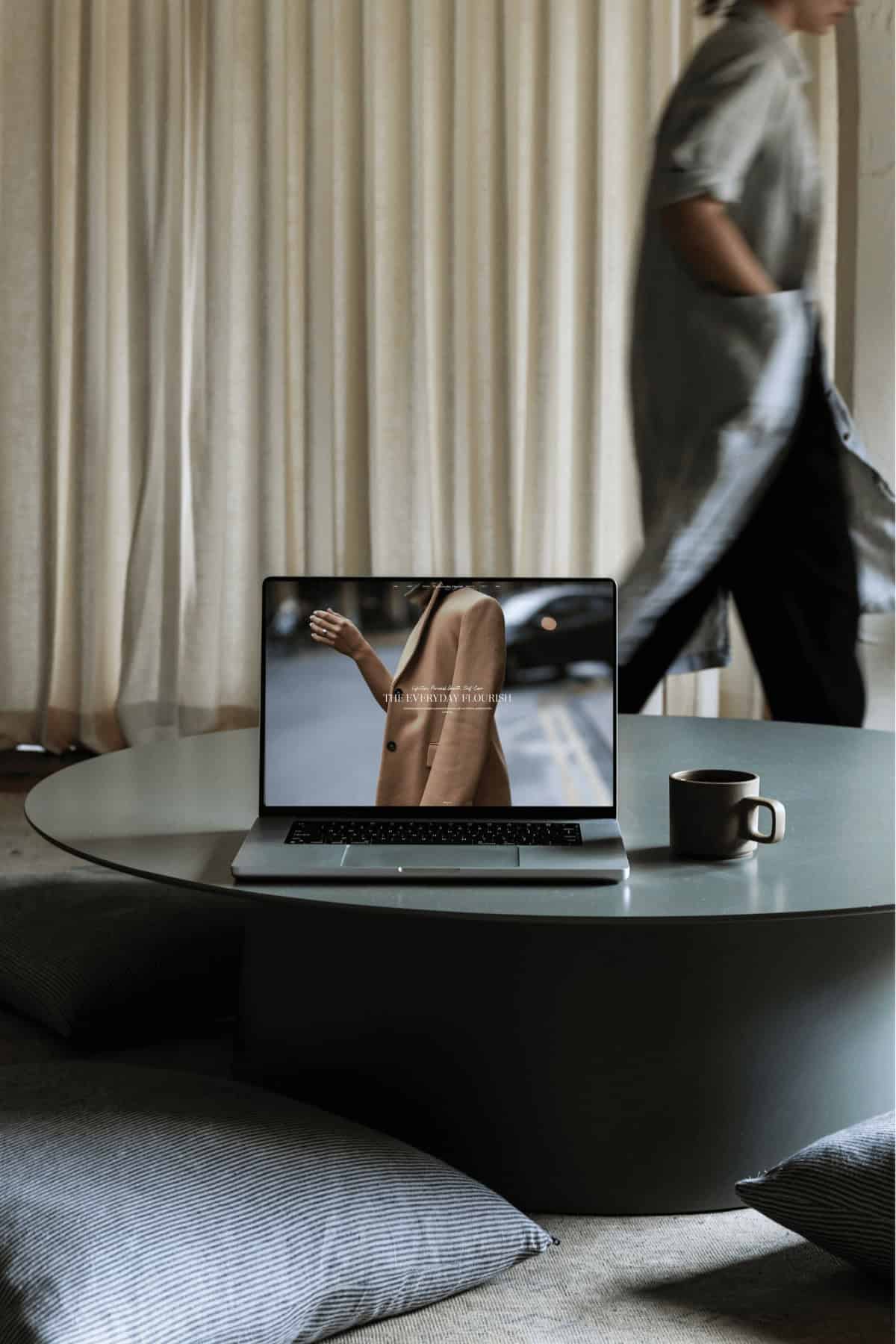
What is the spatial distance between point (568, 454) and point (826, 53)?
113 centimetres

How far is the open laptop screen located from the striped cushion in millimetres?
347

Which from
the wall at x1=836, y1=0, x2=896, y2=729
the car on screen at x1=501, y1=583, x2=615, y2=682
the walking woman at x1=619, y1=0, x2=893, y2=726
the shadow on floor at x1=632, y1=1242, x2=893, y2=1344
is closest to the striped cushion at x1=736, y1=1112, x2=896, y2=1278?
the shadow on floor at x1=632, y1=1242, x2=893, y2=1344

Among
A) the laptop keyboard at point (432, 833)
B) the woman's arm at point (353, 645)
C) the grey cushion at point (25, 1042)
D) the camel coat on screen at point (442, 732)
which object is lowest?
the grey cushion at point (25, 1042)

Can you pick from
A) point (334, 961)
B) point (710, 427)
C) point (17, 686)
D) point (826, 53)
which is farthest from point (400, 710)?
point (17, 686)

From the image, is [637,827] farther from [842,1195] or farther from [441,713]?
[842,1195]

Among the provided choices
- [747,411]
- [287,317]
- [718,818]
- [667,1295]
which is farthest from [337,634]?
[287,317]

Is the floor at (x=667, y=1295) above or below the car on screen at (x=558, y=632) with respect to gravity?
below

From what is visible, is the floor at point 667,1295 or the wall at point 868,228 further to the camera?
the wall at point 868,228

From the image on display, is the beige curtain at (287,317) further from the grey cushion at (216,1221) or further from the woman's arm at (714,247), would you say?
the grey cushion at (216,1221)

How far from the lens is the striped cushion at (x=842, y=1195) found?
1.12 m

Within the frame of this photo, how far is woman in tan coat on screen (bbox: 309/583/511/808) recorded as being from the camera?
1316mm

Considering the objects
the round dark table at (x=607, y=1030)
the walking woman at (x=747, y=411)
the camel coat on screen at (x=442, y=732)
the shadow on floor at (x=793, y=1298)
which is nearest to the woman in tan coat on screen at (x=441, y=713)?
the camel coat on screen at (x=442, y=732)

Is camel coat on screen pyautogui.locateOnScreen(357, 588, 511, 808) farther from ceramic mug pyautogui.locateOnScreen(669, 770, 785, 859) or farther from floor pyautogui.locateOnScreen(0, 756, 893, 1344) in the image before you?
floor pyautogui.locateOnScreen(0, 756, 893, 1344)

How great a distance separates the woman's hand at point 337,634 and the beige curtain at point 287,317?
7.73ft
